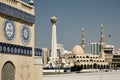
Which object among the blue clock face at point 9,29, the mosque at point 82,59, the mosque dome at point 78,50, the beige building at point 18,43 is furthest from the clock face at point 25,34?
the mosque dome at point 78,50

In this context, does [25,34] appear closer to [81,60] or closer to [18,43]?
[18,43]

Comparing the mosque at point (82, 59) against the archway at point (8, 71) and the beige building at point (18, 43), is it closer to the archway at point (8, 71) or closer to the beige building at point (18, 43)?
the beige building at point (18, 43)

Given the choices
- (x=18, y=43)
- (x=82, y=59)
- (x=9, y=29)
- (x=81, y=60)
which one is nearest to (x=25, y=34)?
(x=18, y=43)

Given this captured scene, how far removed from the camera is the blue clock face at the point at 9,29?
40.8 ft

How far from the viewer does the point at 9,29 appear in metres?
12.7

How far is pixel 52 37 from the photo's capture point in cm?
5050

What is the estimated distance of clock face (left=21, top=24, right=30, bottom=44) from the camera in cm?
1384

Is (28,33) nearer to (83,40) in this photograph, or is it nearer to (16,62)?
(16,62)

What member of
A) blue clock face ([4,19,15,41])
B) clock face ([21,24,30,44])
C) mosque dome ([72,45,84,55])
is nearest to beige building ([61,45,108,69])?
mosque dome ([72,45,84,55])

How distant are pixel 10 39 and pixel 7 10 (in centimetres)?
130

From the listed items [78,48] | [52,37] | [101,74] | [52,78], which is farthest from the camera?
[78,48]

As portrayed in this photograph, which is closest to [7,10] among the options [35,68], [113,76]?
[35,68]

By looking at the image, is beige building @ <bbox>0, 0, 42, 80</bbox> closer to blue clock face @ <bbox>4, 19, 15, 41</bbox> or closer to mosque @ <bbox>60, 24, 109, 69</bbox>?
blue clock face @ <bbox>4, 19, 15, 41</bbox>

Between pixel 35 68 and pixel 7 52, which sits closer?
pixel 7 52
